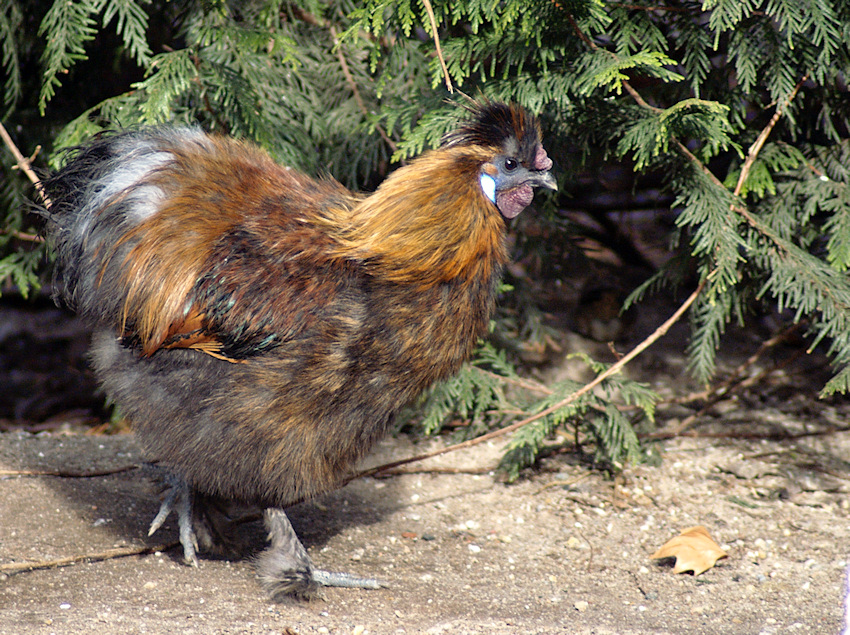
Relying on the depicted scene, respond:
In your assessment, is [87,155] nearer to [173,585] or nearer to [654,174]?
[173,585]

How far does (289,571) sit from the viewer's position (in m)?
3.23

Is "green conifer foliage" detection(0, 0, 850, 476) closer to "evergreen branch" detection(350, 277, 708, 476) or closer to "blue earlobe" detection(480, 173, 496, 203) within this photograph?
"evergreen branch" detection(350, 277, 708, 476)

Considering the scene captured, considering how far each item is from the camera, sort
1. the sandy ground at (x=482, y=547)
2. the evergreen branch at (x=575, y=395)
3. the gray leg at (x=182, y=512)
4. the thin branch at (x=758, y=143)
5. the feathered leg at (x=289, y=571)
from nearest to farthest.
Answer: the sandy ground at (x=482, y=547) < the feathered leg at (x=289, y=571) < the gray leg at (x=182, y=512) < the thin branch at (x=758, y=143) < the evergreen branch at (x=575, y=395)

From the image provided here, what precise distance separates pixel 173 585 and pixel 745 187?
3.45 m

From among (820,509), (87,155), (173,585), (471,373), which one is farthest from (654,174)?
(173,585)

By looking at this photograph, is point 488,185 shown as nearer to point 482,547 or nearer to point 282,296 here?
point 282,296

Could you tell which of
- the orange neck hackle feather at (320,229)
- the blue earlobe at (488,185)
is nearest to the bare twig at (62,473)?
the orange neck hackle feather at (320,229)

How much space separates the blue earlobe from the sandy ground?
174 centimetres

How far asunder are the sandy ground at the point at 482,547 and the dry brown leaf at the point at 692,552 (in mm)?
53

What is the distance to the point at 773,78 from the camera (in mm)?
3793

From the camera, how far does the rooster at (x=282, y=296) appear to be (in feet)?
9.98

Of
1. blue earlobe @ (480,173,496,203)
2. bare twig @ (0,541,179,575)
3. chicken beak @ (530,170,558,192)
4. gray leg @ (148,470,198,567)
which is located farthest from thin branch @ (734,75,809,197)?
bare twig @ (0,541,179,575)

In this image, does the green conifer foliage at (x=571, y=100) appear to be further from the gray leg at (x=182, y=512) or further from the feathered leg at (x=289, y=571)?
the gray leg at (x=182, y=512)

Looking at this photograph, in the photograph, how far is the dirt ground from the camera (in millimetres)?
3008
